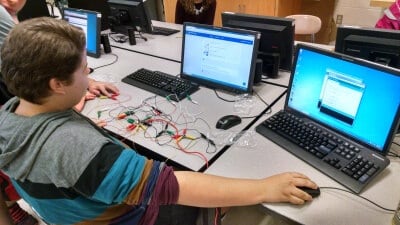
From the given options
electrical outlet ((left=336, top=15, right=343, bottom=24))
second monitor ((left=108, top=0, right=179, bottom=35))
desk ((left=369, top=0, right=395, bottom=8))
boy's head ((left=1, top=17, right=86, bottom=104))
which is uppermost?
desk ((left=369, top=0, right=395, bottom=8))

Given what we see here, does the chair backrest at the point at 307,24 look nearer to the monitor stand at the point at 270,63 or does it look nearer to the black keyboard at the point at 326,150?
the monitor stand at the point at 270,63

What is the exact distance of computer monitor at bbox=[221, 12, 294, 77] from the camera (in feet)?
5.96

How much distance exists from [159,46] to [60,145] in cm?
197

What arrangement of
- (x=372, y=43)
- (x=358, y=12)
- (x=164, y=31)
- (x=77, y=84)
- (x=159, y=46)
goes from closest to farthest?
(x=77, y=84) → (x=372, y=43) → (x=159, y=46) → (x=164, y=31) → (x=358, y=12)

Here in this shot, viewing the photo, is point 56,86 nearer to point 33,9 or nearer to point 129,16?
point 129,16

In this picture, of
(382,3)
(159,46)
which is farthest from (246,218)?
(382,3)

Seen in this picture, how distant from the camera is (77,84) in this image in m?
0.85

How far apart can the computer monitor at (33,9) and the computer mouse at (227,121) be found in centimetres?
276

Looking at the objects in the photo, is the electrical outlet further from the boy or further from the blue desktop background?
the boy

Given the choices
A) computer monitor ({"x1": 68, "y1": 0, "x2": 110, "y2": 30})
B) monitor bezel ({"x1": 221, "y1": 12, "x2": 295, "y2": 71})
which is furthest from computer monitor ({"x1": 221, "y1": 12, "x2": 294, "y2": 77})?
computer monitor ({"x1": 68, "y1": 0, "x2": 110, "y2": 30})

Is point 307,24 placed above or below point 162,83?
above

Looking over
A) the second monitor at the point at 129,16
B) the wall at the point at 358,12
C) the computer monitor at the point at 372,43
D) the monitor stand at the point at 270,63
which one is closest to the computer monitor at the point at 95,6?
the second monitor at the point at 129,16

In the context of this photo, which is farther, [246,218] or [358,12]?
[358,12]

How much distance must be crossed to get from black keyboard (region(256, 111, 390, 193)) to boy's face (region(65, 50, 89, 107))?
79 cm
